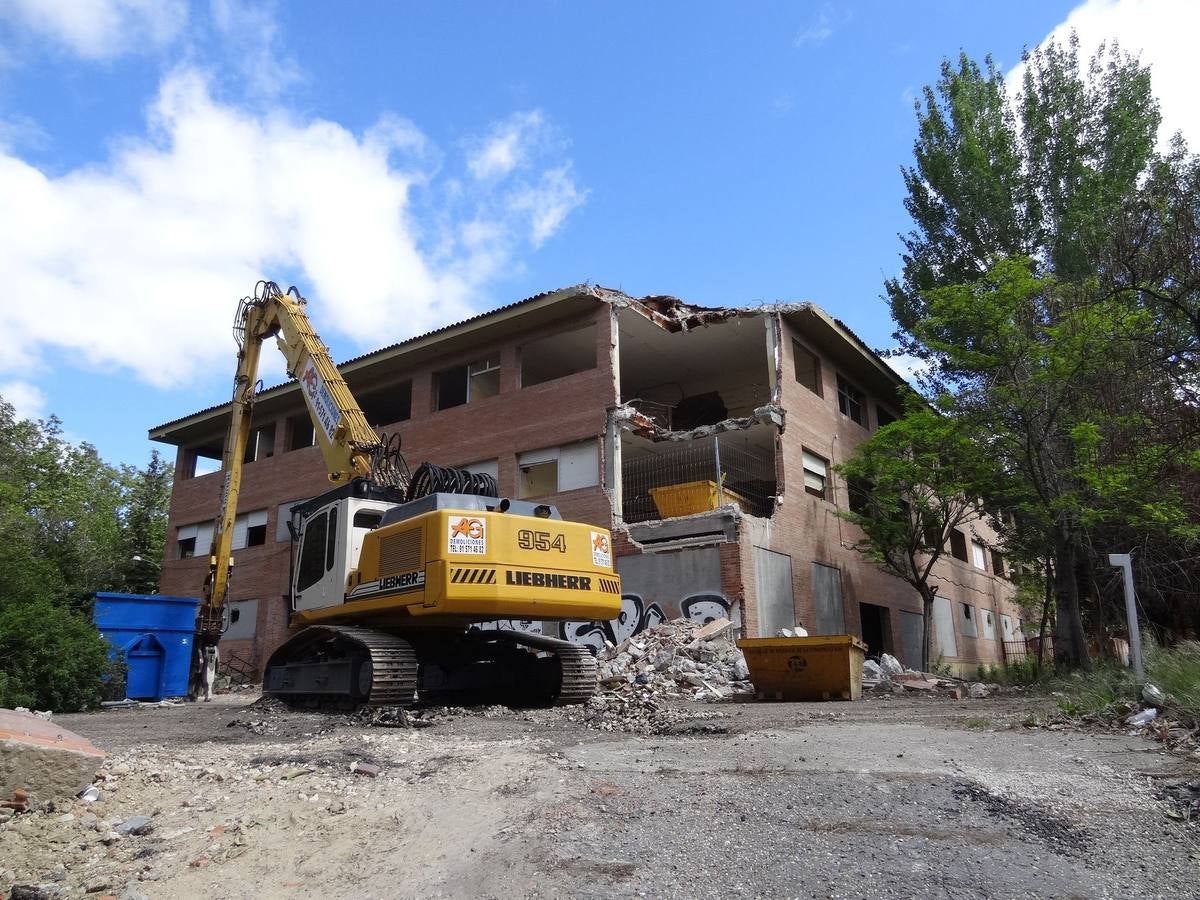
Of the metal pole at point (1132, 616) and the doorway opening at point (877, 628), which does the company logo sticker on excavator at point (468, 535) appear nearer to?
the metal pole at point (1132, 616)

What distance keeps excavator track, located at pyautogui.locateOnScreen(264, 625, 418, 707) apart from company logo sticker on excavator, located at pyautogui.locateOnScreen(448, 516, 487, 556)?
5.37ft

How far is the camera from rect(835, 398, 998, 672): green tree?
730 inches

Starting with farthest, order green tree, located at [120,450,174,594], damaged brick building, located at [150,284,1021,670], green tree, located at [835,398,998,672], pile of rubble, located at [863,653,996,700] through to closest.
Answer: green tree, located at [120,450,174,594] → damaged brick building, located at [150,284,1021,670] → green tree, located at [835,398,998,672] → pile of rubble, located at [863,653,996,700]

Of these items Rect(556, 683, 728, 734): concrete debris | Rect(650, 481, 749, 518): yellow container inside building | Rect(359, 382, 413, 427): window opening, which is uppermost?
Rect(359, 382, 413, 427): window opening

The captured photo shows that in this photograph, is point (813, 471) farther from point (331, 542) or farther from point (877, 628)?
point (331, 542)

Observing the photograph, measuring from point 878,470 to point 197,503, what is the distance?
23772 millimetres

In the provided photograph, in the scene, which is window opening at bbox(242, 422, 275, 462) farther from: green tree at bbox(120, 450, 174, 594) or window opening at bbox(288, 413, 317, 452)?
green tree at bbox(120, 450, 174, 594)

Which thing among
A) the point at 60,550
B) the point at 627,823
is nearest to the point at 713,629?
the point at 627,823

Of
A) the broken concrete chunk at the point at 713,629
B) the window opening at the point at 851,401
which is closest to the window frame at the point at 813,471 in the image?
the window opening at the point at 851,401

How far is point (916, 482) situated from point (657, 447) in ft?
21.3

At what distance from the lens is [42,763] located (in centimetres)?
503

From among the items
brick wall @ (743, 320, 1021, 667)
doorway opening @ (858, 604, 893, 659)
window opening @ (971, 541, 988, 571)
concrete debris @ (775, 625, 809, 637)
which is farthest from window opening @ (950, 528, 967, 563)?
concrete debris @ (775, 625, 809, 637)

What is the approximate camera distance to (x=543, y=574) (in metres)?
9.88

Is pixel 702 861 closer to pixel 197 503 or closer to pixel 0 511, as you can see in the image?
pixel 0 511
